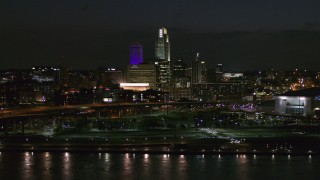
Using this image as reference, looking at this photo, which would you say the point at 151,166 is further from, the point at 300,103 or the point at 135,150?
the point at 300,103

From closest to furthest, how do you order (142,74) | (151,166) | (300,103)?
(151,166), (300,103), (142,74)

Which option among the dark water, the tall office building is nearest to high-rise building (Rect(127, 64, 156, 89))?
the tall office building

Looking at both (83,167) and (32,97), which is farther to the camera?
(32,97)

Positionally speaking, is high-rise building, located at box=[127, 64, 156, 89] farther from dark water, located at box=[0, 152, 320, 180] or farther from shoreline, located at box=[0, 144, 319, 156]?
dark water, located at box=[0, 152, 320, 180]

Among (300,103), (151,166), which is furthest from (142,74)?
(151,166)

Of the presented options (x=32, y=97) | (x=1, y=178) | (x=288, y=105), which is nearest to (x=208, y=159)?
(x=1, y=178)

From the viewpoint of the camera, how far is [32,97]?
167 ft

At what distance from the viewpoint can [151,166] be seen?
47.5 ft

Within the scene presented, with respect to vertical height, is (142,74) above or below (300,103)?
above

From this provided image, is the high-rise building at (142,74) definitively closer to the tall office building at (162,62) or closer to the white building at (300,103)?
the tall office building at (162,62)

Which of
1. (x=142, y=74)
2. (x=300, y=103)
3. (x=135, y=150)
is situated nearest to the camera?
(x=135, y=150)

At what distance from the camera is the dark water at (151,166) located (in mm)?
13266

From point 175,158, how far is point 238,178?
3.20 m

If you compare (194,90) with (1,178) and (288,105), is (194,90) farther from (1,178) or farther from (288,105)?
(1,178)
